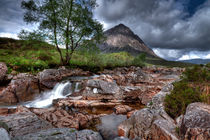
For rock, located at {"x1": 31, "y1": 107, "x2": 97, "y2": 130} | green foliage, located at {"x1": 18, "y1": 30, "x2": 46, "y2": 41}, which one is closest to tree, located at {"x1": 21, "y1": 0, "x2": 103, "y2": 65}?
green foliage, located at {"x1": 18, "y1": 30, "x2": 46, "y2": 41}

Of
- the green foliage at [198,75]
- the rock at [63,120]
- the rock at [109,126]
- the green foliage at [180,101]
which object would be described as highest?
the green foliage at [198,75]

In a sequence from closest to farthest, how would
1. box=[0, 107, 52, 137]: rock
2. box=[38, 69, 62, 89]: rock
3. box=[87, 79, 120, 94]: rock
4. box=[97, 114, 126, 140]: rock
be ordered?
box=[0, 107, 52, 137]: rock
box=[97, 114, 126, 140]: rock
box=[87, 79, 120, 94]: rock
box=[38, 69, 62, 89]: rock

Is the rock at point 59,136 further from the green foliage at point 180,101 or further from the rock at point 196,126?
the green foliage at point 180,101

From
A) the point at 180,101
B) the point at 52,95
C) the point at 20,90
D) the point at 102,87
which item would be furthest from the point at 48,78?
the point at 180,101

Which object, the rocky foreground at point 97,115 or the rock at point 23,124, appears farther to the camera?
the rock at point 23,124

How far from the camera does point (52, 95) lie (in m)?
14.0

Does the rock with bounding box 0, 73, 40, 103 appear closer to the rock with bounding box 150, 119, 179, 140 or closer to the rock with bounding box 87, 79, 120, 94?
the rock with bounding box 87, 79, 120, 94

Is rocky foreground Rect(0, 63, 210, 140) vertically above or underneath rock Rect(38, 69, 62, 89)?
underneath

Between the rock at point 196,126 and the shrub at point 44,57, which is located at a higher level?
the shrub at point 44,57

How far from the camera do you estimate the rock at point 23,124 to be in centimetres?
540

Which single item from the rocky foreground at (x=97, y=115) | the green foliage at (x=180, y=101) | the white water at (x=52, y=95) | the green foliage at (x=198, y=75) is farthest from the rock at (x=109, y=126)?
the white water at (x=52, y=95)

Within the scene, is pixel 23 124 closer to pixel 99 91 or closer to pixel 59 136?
pixel 59 136

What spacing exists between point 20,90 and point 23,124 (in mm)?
8195

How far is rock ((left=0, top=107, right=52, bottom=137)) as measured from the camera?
17.7 ft
